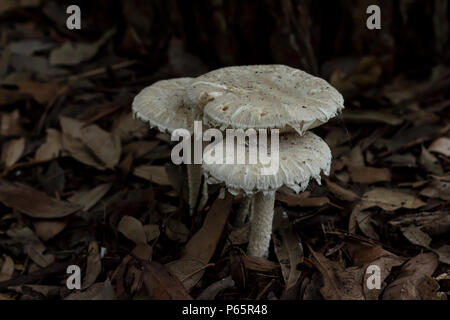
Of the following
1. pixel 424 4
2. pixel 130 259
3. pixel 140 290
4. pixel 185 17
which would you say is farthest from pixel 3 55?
pixel 424 4

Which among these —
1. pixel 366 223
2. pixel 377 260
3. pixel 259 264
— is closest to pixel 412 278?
pixel 377 260

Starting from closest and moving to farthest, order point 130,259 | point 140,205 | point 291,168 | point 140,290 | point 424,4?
point 291,168 < point 140,290 < point 130,259 < point 140,205 < point 424,4

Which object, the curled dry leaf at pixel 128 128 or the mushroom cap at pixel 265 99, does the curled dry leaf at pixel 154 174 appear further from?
the mushroom cap at pixel 265 99

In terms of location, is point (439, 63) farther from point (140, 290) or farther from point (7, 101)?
point (7, 101)

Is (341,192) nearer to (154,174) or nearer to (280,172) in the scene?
(280,172)

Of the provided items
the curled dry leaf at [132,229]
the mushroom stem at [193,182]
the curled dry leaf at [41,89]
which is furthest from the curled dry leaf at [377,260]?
the curled dry leaf at [41,89]

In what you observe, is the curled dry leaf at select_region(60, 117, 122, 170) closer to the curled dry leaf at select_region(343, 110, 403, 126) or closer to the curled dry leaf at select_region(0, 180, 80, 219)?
the curled dry leaf at select_region(0, 180, 80, 219)
